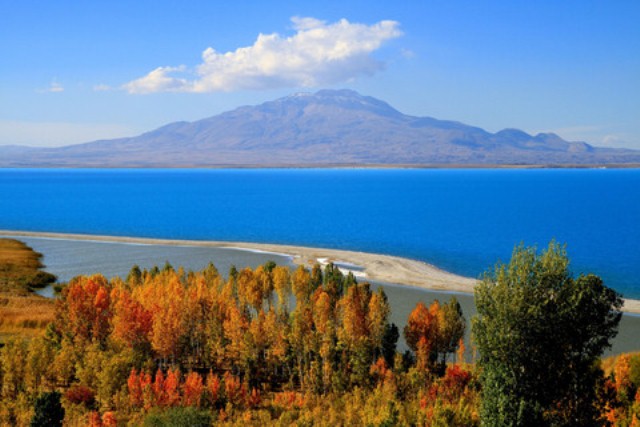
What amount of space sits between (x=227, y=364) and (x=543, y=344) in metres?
25.3

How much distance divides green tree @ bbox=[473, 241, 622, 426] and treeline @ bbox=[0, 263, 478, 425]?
4391mm

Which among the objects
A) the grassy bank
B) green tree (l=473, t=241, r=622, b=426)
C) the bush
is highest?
green tree (l=473, t=241, r=622, b=426)

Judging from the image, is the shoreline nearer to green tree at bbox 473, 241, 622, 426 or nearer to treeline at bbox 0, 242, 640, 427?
treeline at bbox 0, 242, 640, 427

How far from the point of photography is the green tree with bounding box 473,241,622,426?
2981cm

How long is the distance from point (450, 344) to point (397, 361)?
22.8ft

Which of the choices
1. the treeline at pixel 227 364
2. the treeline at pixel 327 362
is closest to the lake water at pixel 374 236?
the treeline at pixel 227 364

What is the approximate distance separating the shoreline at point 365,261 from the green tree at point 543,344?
150ft

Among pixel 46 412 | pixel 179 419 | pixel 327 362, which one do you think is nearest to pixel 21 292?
pixel 46 412

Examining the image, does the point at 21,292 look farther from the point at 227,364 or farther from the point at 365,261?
the point at 365,261

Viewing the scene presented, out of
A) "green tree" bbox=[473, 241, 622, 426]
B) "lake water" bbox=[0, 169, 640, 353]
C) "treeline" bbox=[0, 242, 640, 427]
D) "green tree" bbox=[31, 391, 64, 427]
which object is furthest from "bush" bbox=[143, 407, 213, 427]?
"lake water" bbox=[0, 169, 640, 353]

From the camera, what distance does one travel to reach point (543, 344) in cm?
3008

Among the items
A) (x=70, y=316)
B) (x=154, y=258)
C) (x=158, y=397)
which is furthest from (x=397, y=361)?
(x=154, y=258)

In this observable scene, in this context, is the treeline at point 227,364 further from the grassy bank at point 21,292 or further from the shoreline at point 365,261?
the shoreline at point 365,261

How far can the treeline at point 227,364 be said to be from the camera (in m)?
36.6
